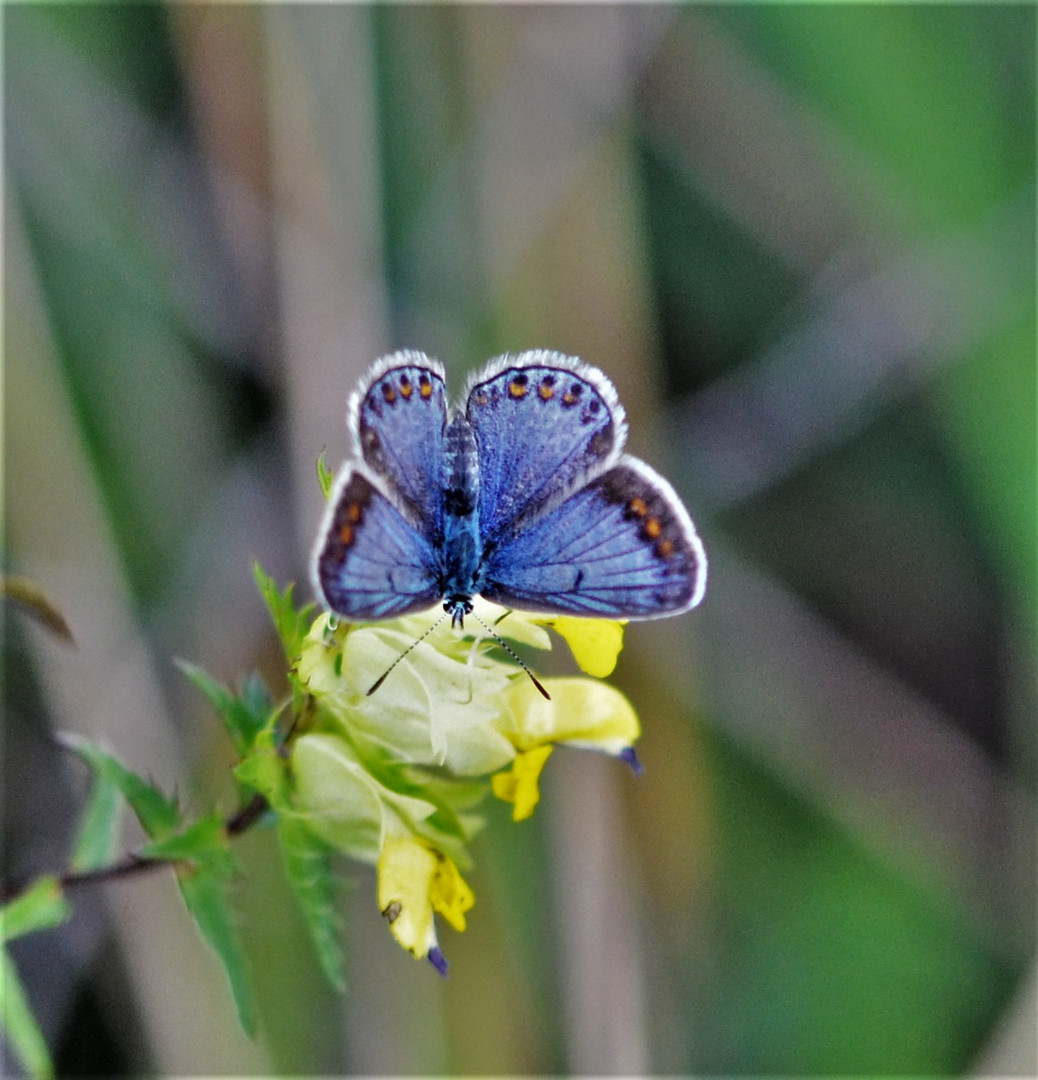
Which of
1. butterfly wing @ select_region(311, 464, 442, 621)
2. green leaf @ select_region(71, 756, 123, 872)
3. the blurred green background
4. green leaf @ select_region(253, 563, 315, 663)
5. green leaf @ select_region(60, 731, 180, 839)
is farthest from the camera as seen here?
the blurred green background

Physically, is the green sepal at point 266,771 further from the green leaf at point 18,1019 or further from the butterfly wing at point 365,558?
the green leaf at point 18,1019

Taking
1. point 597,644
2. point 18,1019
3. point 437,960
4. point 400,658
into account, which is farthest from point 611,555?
point 18,1019

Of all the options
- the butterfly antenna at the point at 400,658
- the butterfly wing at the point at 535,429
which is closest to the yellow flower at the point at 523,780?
the butterfly antenna at the point at 400,658

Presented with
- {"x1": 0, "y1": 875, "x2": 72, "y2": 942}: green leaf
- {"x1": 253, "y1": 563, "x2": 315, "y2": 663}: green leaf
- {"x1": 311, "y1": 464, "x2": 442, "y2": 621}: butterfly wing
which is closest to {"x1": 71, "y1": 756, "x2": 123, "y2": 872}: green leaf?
{"x1": 0, "y1": 875, "x2": 72, "y2": 942}: green leaf

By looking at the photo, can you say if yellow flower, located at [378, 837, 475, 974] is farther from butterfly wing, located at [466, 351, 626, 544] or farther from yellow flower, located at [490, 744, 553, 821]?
butterfly wing, located at [466, 351, 626, 544]

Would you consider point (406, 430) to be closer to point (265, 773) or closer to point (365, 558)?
point (365, 558)

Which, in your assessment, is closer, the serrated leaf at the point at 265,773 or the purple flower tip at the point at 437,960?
the purple flower tip at the point at 437,960
